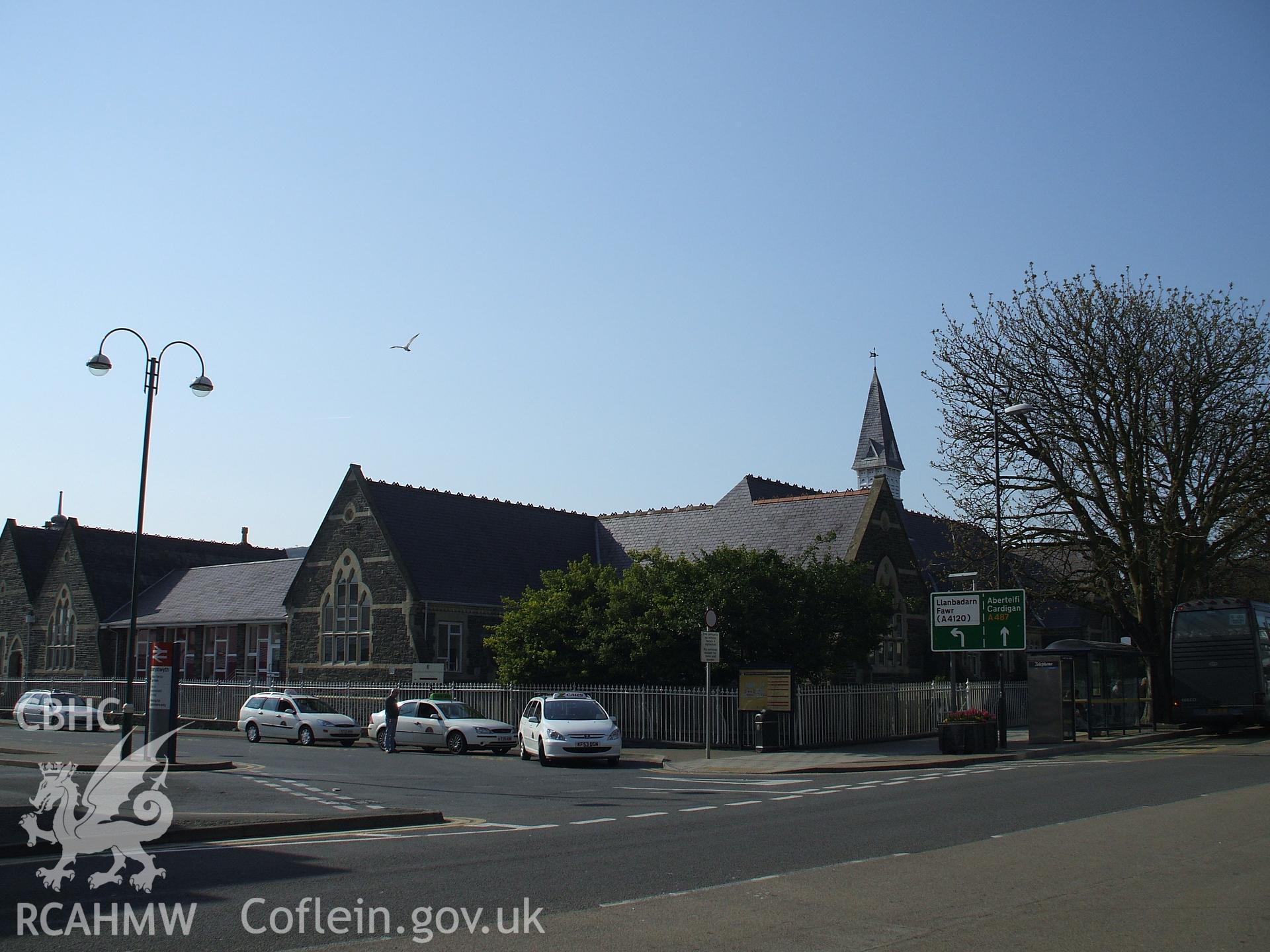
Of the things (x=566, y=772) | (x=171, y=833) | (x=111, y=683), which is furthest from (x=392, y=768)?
(x=111, y=683)

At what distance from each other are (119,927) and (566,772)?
52.0 feet

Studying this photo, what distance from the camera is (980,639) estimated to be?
29703 mm

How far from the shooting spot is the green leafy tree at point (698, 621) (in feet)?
102

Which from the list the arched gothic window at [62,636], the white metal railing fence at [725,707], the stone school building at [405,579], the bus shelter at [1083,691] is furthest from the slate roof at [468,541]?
the arched gothic window at [62,636]

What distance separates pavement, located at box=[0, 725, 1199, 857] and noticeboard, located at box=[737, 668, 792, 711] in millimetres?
1136

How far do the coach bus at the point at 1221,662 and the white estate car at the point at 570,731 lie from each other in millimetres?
19329

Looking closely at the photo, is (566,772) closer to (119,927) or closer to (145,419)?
(145,419)

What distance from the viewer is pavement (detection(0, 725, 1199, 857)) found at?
12383 mm

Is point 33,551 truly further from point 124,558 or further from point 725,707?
point 725,707

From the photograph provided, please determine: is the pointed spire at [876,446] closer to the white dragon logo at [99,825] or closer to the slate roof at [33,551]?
the slate roof at [33,551]

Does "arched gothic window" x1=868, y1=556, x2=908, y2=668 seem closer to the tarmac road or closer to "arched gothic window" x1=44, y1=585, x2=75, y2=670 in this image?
the tarmac road

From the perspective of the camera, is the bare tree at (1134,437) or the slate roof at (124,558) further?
the slate roof at (124,558)

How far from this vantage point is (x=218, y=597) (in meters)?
52.4

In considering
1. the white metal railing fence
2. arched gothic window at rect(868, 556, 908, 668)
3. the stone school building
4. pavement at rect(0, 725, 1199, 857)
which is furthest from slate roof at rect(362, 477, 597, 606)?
arched gothic window at rect(868, 556, 908, 668)
